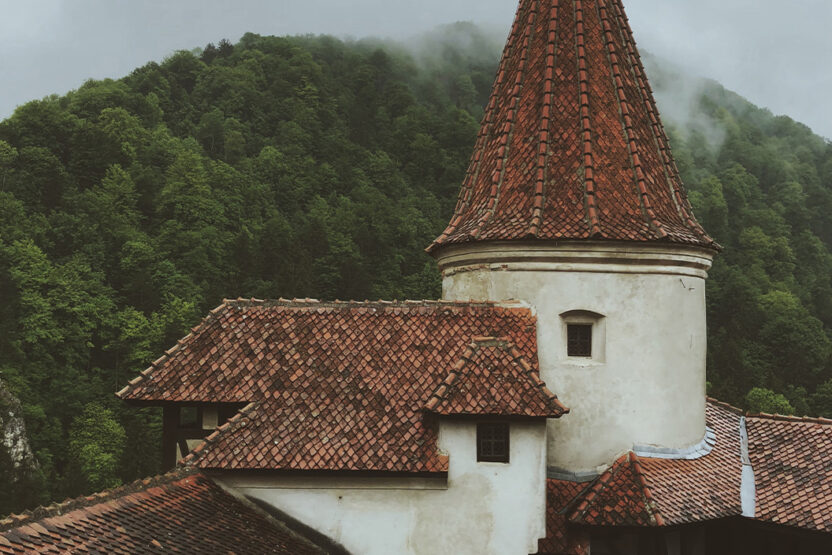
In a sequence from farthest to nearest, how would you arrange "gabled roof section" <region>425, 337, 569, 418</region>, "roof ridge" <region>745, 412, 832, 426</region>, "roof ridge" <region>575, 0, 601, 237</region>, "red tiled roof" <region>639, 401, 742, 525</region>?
"roof ridge" <region>745, 412, 832, 426</region>
"roof ridge" <region>575, 0, 601, 237</region>
"red tiled roof" <region>639, 401, 742, 525</region>
"gabled roof section" <region>425, 337, 569, 418</region>

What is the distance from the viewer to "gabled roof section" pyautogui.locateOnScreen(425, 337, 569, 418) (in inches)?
522

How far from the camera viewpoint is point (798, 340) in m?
68.3

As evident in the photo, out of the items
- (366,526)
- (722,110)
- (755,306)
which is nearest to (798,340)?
(755,306)

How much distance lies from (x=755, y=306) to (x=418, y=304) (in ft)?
208

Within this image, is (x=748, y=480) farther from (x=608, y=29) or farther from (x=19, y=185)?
(x=19, y=185)

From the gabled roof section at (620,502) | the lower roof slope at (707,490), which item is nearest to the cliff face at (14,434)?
the lower roof slope at (707,490)

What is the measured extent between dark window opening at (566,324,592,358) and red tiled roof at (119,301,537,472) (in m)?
0.90

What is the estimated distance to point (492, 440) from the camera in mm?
13727

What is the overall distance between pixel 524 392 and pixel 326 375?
335cm

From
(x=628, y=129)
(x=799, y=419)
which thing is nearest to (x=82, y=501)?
(x=628, y=129)

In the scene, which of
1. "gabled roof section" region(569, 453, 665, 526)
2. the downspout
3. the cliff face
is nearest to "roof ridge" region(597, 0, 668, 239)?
"gabled roof section" region(569, 453, 665, 526)

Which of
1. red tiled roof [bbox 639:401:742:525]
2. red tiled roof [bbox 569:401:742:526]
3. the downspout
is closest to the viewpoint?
red tiled roof [bbox 569:401:742:526]

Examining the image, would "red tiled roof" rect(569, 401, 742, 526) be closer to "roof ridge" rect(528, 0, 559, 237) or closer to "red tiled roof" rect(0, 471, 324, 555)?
"roof ridge" rect(528, 0, 559, 237)

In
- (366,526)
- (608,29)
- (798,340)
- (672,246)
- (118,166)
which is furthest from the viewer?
(118,166)
